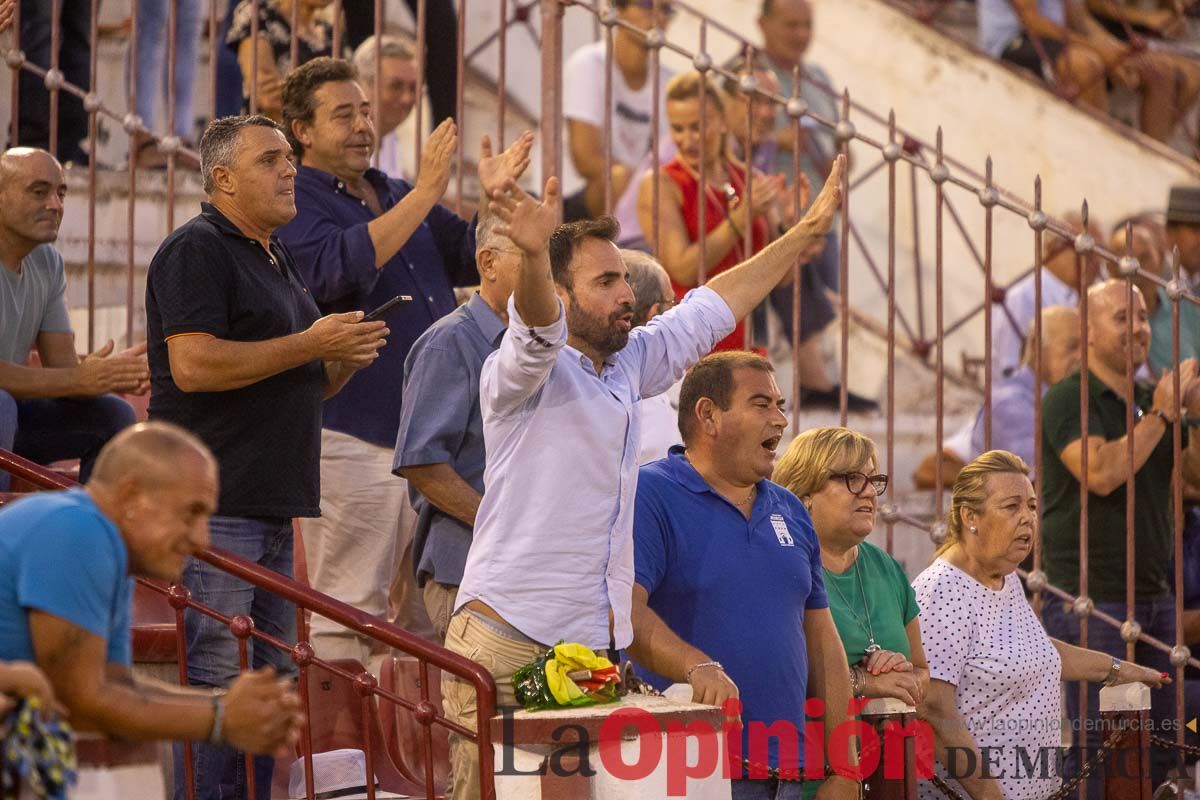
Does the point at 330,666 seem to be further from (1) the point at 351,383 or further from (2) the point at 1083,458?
(2) the point at 1083,458

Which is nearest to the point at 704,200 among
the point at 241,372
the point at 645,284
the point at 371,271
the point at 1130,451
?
the point at 645,284

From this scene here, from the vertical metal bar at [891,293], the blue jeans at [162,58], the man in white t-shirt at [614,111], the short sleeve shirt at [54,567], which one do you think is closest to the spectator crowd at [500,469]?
the short sleeve shirt at [54,567]

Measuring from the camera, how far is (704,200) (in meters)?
6.92

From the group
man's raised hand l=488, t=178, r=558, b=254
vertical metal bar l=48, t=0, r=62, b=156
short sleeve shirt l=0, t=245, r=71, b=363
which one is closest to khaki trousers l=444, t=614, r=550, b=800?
man's raised hand l=488, t=178, r=558, b=254

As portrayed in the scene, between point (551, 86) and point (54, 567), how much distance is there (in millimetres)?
4042

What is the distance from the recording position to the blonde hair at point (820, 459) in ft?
18.7

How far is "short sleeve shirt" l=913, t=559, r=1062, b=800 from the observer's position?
19.0 feet

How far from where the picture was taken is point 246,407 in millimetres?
5215

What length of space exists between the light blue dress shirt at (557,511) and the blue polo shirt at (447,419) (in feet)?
2.41

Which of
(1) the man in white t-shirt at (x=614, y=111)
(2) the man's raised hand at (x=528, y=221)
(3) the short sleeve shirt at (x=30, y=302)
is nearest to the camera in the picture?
(2) the man's raised hand at (x=528, y=221)

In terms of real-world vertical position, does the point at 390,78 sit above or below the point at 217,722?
above

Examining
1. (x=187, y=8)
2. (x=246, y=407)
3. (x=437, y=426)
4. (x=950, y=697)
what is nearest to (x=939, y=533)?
(x=950, y=697)

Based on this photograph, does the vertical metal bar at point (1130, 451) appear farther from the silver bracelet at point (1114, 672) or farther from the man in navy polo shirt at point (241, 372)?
the man in navy polo shirt at point (241, 372)

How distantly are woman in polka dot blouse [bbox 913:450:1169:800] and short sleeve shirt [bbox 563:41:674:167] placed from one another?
122 inches
